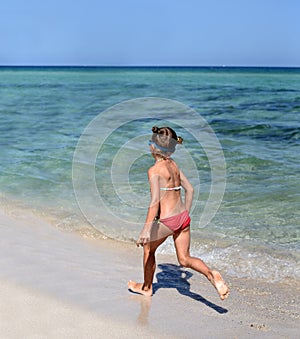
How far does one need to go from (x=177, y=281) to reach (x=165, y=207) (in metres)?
0.97

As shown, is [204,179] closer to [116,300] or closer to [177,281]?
[177,281]

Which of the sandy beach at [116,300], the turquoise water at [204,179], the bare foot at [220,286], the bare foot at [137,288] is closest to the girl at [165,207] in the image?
the bare foot at [137,288]

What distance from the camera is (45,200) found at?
304 inches

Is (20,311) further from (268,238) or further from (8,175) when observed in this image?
(8,175)

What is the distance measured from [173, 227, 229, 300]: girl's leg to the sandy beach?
0.27 m

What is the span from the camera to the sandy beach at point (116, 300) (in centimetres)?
359

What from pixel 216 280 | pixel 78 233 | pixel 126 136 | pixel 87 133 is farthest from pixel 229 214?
pixel 87 133

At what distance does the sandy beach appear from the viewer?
3.59 metres

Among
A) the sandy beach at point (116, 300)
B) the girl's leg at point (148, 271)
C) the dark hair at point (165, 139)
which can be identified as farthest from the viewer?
the girl's leg at point (148, 271)

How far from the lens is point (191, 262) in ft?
13.6

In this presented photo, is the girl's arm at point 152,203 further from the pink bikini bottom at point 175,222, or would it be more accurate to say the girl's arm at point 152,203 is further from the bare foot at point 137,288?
the bare foot at point 137,288

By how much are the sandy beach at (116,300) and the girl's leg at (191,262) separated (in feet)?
0.90

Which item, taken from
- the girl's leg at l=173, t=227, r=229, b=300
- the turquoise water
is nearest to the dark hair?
the girl's leg at l=173, t=227, r=229, b=300

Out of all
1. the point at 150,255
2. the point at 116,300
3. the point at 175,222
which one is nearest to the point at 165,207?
the point at 175,222
